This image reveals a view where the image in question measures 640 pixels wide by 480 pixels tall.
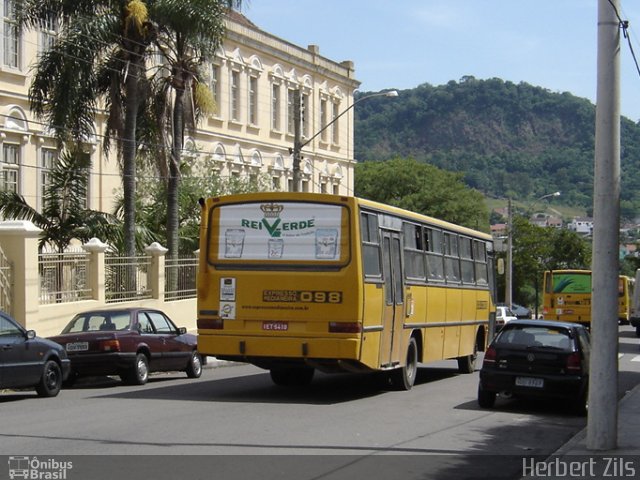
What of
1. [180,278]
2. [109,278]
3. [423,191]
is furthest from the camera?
[423,191]

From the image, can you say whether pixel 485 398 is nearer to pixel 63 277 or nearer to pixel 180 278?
pixel 63 277

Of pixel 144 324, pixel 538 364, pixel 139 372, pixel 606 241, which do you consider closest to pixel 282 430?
pixel 606 241

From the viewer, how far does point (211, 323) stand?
56.3 ft

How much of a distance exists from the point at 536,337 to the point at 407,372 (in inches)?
134

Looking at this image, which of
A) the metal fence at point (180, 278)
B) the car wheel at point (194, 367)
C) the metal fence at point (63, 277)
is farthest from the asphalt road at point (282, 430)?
the metal fence at point (180, 278)

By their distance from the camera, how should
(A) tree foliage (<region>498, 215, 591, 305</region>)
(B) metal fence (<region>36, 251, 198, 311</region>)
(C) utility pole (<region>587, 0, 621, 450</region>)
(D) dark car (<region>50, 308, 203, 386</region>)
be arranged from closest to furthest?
(C) utility pole (<region>587, 0, 621, 450</region>) → (D) dark car (<region>50, 308, 203, 386</region>) → (B) metal fence (<region>36, 251, 198, 311</region>) → (A) tree foliage (<region>498, 215, 591, 305</region>)

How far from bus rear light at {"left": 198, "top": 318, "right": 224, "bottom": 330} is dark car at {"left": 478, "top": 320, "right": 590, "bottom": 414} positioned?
13.8 ft

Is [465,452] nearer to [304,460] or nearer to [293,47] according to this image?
[304,460]

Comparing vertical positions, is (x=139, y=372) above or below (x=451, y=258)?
below

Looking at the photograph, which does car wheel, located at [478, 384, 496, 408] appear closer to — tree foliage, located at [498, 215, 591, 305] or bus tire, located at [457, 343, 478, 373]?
bus tire, located at [457, 343, 478, 373]

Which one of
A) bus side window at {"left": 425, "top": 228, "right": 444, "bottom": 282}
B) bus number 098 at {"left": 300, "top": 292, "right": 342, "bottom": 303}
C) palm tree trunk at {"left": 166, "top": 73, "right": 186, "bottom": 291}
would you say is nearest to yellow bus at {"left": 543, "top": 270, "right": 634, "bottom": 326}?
palm tree trunk at {"left": 166, "top": 73, "right": 186, "bottom": 291}

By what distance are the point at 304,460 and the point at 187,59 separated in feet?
67.1

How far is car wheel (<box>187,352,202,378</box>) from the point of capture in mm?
22266

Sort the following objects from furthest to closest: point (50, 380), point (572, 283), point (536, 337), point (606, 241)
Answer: point (572, 283)
point (50, 380)
point (536, 337)
point (606, 241)
